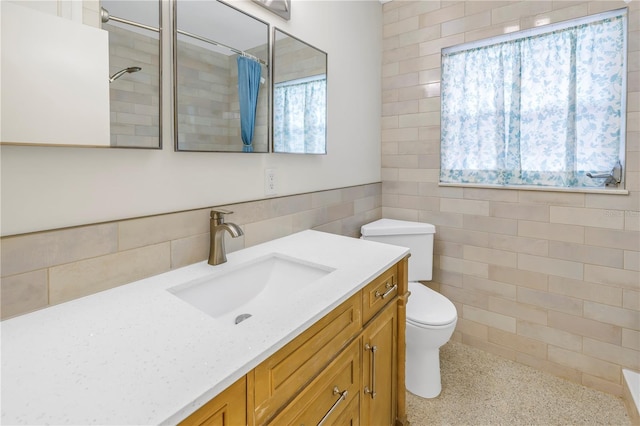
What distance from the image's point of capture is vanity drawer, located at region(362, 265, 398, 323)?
1209mm

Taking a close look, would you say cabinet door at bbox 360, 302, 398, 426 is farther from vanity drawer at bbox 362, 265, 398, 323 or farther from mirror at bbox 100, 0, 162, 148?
mirror at bbox 100, 0, 162, 148

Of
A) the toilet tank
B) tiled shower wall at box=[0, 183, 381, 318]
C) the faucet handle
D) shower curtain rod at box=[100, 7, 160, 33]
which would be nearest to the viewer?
tiled shower wall at box=[0, 183, 381, 318]

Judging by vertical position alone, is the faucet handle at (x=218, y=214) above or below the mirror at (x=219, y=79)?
below

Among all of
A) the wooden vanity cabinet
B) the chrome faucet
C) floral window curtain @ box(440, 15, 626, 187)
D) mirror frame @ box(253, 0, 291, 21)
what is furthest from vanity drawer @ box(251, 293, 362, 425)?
floral window curtain @ box(440, 15, 626, 187)

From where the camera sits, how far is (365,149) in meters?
2.39

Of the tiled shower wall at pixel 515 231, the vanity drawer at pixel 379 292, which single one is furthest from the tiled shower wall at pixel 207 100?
the tiled shower wall at pixel 515 231

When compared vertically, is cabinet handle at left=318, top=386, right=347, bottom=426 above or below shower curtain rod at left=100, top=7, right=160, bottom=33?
below

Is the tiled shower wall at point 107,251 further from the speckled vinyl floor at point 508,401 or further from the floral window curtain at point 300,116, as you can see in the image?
the speckled vinyl floor at point 508,401

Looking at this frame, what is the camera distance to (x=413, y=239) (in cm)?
224

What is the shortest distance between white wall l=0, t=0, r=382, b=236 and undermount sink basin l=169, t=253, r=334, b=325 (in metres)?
0.30

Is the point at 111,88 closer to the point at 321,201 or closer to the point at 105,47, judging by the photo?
the point at 105,47

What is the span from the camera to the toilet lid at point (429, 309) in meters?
1.75

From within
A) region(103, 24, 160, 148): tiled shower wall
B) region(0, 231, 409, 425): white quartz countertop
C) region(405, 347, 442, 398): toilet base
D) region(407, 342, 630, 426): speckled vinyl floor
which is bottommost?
region(407, 342, 630, 426): speckled vinyl floor

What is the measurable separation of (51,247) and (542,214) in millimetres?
2382
